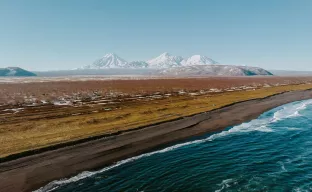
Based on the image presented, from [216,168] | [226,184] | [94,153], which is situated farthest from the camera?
[94,153]

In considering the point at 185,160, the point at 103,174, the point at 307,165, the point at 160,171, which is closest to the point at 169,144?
the point at 185,160

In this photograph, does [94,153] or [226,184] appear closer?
[226,184]

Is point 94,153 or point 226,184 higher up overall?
point 94,153

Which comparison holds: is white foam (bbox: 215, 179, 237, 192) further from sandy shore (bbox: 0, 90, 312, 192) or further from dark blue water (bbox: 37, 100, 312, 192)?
sandy shore (bbox: 0, 90, 312, 192)

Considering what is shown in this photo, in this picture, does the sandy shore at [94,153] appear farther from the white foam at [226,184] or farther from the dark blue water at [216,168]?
the white foam at [226,184]

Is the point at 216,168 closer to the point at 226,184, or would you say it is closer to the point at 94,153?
the point at 226,184

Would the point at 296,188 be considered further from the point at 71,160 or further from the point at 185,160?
the point at 71,160

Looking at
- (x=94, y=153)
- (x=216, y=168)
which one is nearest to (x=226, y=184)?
(x=216, y=168)

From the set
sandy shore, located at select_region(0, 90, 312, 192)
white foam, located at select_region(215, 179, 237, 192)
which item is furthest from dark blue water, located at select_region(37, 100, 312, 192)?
sandy shore, located at select_region(0, 90, 312, 192)
